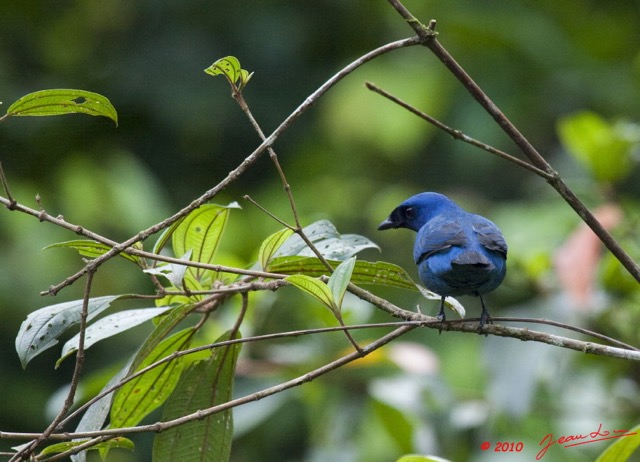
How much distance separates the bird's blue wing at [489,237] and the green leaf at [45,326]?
1068mm

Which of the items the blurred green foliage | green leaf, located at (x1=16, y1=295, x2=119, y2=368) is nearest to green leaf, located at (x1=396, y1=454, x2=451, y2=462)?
green leaf, located at (x1=16, y1=295, x2=119, y2=368)

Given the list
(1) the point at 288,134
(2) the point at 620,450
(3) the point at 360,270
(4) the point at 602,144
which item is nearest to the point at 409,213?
(3) the point at 360,270

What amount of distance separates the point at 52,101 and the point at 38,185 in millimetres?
5246

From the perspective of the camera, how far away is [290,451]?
6.69m

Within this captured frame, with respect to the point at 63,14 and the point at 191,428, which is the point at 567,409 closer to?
the point at 191,428

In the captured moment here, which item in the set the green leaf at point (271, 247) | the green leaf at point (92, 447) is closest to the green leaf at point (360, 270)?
the green leaf at point (271, 247)

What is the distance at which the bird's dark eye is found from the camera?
3.28 metres

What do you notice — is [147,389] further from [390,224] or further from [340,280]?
[390,224]

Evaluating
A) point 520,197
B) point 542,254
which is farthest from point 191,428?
point 520,197

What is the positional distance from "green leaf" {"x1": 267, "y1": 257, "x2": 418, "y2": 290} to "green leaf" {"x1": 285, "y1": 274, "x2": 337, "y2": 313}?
0.95 feet

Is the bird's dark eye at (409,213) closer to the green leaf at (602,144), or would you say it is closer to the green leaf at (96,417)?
the green leaf at (602,144)

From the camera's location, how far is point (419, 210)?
3.26 metres

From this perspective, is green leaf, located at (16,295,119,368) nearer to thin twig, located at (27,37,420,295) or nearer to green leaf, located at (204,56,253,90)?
thin twig, located at (27,37,420,295)

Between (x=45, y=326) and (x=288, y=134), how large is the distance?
19.8 ft
